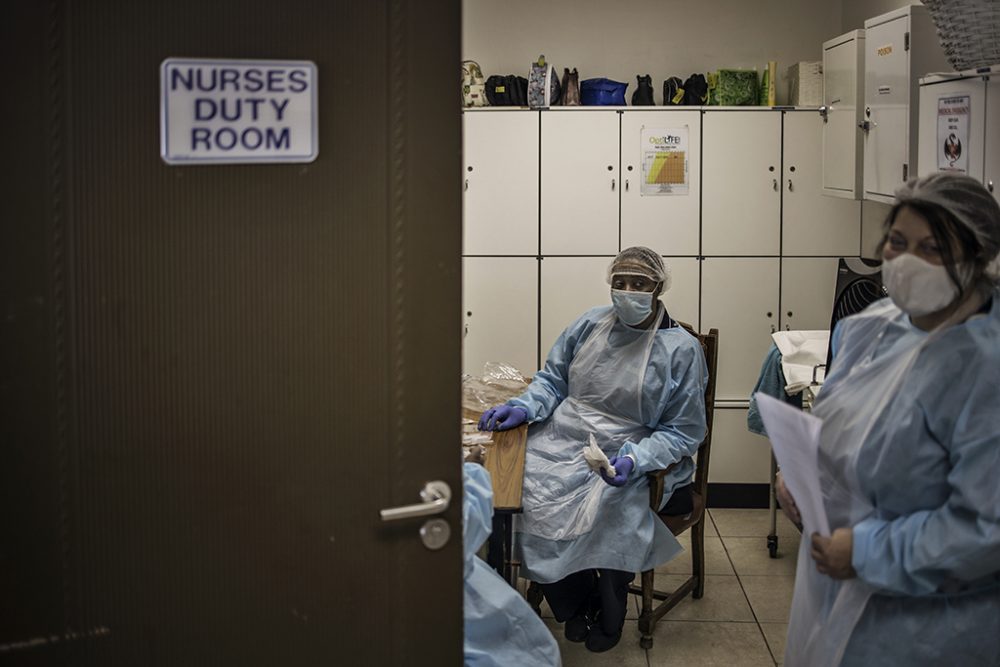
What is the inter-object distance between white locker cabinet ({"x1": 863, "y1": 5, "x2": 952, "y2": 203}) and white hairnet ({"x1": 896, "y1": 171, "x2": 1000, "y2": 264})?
182cm

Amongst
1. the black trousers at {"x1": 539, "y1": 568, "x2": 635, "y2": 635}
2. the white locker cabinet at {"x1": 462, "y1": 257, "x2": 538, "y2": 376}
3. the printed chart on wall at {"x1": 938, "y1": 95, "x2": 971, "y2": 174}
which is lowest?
the black trousers at {"x1": 539, "y1": 568, "x2": 635, "y2": 635}

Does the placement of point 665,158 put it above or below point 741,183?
above

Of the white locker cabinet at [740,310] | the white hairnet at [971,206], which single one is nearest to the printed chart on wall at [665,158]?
the white locker cabinet at [740,310]

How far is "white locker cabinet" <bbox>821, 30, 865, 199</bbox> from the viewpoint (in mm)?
4336

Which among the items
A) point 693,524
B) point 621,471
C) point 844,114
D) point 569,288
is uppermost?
point 844,114

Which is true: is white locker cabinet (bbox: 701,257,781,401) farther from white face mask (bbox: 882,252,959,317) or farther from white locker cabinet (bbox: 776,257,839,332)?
white face mask (bbox: 882,252,959,317)

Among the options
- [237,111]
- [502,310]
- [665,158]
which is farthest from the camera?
[502,310]

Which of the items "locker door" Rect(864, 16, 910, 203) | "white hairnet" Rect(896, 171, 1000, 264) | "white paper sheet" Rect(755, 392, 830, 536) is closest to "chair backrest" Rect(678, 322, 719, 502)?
"locker door" Rect(864, 16, 910, 203)

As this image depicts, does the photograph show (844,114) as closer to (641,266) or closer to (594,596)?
(641,266)

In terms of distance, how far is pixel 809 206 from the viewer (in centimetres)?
498

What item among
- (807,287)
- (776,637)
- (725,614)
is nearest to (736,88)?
(807,287)

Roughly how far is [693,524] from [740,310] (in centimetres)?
150

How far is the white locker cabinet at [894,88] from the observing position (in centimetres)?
375

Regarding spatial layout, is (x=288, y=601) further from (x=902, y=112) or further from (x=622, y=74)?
(x=622, y=74)
